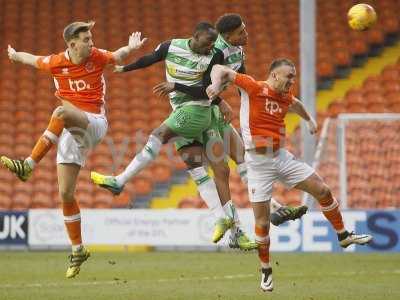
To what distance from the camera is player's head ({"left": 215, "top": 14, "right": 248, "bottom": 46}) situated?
36.2 feet

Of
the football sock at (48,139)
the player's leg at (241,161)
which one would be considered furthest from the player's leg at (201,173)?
the football sock at (48,139)

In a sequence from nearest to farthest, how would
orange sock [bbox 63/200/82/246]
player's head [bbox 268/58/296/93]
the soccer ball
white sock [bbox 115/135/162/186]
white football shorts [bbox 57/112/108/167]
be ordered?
1. player's head [bbox 268/58/296/93]
2. white football shorts [bbox 57/112/108/167]
3. white sock [bbox 115/135/162/186]
4. orange sock [bbox 63/200/82/246]
5. the soccer ball

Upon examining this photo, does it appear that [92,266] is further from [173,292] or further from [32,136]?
[32,136]

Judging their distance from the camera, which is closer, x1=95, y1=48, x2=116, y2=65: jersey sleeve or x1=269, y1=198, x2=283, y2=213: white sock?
x1=95, y1=48, x2=116, y2=65: jersey sleeve

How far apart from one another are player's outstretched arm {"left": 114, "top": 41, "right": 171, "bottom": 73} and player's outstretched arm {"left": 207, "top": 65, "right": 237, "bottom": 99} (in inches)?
25.9

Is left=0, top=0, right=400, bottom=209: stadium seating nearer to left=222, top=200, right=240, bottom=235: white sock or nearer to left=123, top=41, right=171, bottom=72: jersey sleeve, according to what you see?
left=222, top=200, right=240, bottom=235: white sock

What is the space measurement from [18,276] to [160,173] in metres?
7.79

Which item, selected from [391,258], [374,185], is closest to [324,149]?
[374,185]

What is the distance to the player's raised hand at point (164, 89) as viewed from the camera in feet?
35.1

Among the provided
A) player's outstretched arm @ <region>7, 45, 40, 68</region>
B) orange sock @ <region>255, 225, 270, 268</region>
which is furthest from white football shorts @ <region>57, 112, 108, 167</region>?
orange sock @ <region>255, 225, 270, 268</region>

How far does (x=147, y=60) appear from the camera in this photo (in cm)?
1078

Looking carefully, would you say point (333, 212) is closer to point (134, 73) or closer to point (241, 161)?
point (241, 161)

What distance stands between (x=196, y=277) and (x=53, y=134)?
284 centimetres

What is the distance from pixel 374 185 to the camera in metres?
18.1
